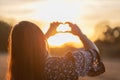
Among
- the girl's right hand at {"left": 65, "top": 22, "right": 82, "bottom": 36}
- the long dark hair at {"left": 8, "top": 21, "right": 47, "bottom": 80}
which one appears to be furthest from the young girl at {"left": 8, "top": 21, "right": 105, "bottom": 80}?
the girl's right hand at {"left": 65, "top": 22, "right": 82, "bottom": 36}

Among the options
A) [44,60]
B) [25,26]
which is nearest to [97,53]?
[44,60]

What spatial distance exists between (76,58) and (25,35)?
10.8 inches

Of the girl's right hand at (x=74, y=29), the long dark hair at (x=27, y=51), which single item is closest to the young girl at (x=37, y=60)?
the long dark hair at (x=27, y=51)

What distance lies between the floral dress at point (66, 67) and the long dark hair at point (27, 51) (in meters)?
0.04

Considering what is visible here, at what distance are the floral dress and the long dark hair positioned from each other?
0.04 m

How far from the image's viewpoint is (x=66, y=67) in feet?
5.32

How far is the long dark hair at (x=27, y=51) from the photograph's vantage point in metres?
1.58

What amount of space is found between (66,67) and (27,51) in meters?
0.21

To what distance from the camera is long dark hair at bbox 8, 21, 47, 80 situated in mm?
1581

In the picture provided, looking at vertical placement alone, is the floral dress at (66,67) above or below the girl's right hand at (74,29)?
below

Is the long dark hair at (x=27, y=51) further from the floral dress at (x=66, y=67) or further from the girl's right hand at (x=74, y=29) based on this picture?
the girl's right hand at (x=74, y=29)

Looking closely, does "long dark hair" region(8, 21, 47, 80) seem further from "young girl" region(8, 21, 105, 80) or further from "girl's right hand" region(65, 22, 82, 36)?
"girl's right hand" region(65, 22, 82, 36)

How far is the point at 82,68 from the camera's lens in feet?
5.40

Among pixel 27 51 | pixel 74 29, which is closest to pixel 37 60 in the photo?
pixel 27 51
